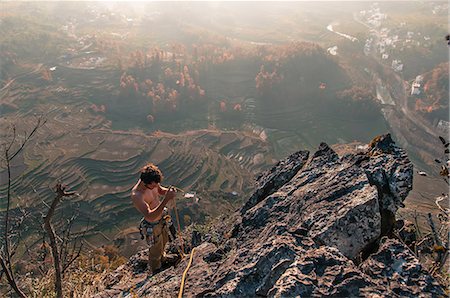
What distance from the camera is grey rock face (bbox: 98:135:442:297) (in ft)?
12.0

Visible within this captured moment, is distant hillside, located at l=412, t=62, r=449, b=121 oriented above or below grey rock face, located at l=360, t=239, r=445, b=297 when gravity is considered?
below

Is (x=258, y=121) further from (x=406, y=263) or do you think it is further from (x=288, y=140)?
(x=406, y=263)

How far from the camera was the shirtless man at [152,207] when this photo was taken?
6004 millimetres

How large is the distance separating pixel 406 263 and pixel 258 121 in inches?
2455

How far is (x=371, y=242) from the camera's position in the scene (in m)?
4.63

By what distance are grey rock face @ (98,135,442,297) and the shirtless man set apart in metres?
0.72

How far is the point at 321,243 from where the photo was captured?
4.64m

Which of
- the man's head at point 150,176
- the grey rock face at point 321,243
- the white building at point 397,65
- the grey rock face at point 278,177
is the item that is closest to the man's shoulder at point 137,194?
the man's head at point 150,176

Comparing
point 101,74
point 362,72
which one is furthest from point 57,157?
point 362,72

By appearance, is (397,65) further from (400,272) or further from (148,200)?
(400,272)

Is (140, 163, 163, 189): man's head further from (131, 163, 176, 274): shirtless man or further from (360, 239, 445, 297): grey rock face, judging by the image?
(360, 239, 445, 297): grey rock face

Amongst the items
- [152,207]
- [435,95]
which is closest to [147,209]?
[152,207]

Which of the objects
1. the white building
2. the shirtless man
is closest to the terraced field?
the shirtless man

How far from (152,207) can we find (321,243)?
315 cm
